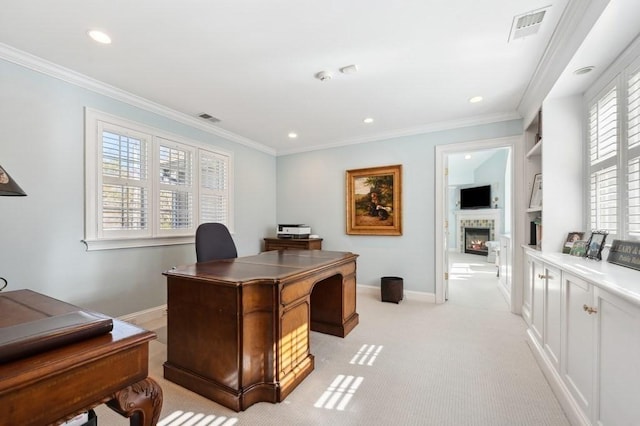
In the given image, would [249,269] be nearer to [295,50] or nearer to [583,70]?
[295,50]

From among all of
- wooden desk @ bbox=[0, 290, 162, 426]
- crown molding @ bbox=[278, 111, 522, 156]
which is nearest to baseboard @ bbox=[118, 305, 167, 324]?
wooden desk @ bbox=[0, 290, 162, 426]

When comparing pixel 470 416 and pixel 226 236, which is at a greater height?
pixel 226 236

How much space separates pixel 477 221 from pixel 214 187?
813 cm

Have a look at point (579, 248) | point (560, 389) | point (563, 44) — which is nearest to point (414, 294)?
point (579, 248)

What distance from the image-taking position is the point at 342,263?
2646 millimetres

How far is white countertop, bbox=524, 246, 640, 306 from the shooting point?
1.13 m

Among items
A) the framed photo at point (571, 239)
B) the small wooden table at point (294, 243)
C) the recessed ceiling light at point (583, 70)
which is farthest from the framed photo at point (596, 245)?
the small wooden table at point (294, 243)

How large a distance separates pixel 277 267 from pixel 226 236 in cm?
101

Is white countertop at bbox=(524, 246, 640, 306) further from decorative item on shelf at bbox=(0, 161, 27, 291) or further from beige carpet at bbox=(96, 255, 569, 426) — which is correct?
decorative item on shelf at bbox=(0, 161, 27, 291)

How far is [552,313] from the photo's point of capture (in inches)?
77.7

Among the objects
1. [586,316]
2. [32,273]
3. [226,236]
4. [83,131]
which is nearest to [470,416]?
[586,316]

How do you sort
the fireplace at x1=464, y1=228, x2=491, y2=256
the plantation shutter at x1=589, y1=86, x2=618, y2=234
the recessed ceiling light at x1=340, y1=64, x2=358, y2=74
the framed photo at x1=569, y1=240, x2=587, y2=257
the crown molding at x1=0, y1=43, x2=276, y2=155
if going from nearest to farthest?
the plantation shutter at x1=589, y1=86, x2=618, y2=234 → the framed photo at x1=569, y1=240, x2=587, y2=257 → the crown molding at x1=0, y1=43, x2=276, y2=155 → the recessed ceiling light at x1=340, y1=64, x2=358, y2=74 → the fireplace at x1=464, y1=228, x2=491, y2=256

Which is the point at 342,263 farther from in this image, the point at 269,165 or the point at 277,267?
the point at 269,165

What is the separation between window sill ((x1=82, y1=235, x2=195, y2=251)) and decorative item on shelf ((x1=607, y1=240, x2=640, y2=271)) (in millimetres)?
4071
